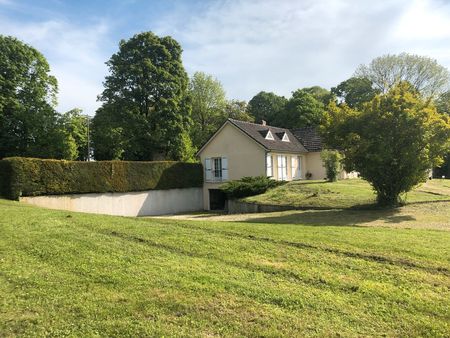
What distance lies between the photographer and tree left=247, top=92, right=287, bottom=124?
5506 centimetres

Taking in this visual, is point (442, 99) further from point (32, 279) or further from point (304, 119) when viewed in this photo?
point (32, 279)

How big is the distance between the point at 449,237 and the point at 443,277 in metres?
3.85

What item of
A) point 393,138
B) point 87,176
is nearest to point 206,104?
point 87,176

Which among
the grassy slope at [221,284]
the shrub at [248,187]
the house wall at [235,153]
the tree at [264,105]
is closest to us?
the grassy slope at [221,284]

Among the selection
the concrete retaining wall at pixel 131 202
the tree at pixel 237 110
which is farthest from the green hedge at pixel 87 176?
the tree at pixel 237 110

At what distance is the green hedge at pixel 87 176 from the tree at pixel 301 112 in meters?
18.5

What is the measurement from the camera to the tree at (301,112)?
45500 mm

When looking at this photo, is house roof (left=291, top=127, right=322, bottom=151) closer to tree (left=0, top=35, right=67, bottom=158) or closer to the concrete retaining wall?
the concrete retaining wall

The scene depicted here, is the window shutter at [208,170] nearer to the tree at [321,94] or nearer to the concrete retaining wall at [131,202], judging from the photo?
the concrete retaining wall at [131,202]

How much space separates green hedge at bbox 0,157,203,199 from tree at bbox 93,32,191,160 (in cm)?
619

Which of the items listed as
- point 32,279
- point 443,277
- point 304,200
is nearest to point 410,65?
point 304,200

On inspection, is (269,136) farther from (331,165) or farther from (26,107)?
(26,107)

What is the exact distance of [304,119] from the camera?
45031mm

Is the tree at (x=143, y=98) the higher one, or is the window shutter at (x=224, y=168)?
the tree at (x=143, y=98)
